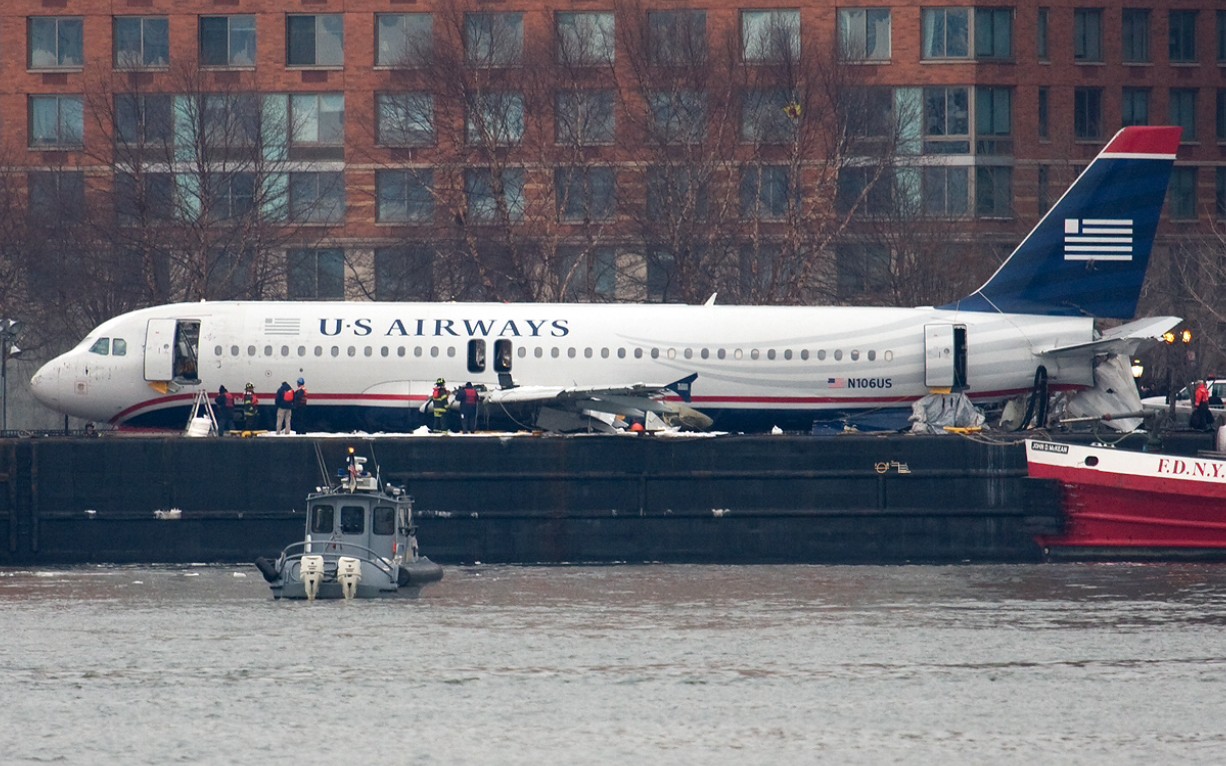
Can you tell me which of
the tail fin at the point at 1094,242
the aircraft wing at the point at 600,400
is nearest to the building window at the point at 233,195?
the aircraft wing at the point at 600,400

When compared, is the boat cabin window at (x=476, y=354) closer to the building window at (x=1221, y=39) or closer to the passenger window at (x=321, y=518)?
the passenger window at (x=321, y=518)

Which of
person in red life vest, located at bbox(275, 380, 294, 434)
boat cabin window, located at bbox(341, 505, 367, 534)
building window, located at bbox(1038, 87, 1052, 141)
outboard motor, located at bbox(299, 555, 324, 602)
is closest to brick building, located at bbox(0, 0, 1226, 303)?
building window, located at bbox(1038, 87, 1052, 141)

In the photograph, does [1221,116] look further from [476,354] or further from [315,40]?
[476,354]

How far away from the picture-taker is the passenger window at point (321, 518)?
44.7 m

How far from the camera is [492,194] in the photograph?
243 feet

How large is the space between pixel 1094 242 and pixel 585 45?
92.1ft

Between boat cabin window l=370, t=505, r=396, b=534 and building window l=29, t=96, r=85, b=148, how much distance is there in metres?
54.0

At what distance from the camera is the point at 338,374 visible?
52.4 metres

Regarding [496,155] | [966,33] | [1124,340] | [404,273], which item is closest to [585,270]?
[496,155]

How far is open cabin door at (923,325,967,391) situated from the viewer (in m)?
53.5

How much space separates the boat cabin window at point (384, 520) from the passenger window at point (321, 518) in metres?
0.96

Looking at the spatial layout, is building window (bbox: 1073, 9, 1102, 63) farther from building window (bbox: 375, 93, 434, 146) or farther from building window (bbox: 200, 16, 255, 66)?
building window (bbox: 200, 16, 255, 66)

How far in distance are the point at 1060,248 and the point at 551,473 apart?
15817mm

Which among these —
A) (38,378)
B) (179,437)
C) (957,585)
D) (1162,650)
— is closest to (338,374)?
(179,437)
